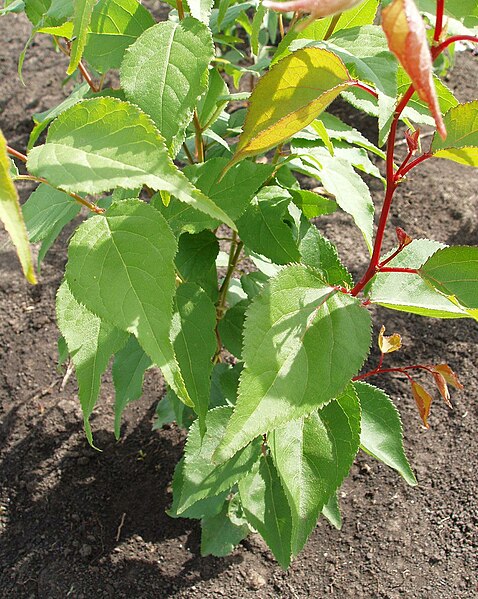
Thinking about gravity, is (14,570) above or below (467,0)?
below

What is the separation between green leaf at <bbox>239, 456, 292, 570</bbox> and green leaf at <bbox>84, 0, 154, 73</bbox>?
0.92 metres

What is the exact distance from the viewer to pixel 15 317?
2.43m

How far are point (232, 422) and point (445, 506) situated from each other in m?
1.32

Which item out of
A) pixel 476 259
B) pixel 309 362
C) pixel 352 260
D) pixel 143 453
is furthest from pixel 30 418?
pixel 476 259

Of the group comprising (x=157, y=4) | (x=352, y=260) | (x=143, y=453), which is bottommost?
(x=143, y=453)

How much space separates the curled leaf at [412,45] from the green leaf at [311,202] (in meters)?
0.83

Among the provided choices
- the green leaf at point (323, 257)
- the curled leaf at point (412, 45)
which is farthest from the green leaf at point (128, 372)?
the curled leaf at point (412, 45)

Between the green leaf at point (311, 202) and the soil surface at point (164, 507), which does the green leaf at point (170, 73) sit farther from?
the soil surface at point (164, 507)

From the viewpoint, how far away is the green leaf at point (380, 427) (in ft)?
4.47

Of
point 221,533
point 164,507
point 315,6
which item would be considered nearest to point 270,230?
point 315,6

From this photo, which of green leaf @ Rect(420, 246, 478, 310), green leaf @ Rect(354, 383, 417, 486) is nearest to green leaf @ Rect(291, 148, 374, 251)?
green leaf @ Rect(420, 246, 478, 310)

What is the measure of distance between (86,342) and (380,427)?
678 mm

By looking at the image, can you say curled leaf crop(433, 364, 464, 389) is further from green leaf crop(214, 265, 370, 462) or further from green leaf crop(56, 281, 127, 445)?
green leaf crop(56, 281, 127, 445)

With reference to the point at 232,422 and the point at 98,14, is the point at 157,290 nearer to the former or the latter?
the point at 232,422
